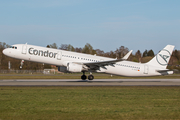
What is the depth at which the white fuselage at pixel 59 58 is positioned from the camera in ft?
105

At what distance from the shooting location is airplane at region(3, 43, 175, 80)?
3209 cm

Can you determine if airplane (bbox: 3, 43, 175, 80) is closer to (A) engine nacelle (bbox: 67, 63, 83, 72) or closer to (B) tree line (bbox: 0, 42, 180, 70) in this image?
(A) engine nacelle (bbox: 67, 63, 83, 72)

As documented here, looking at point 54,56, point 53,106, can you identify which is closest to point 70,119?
point 53,106

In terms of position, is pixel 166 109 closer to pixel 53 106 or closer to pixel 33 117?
pixel 53 106

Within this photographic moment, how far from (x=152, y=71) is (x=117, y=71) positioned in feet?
20.3

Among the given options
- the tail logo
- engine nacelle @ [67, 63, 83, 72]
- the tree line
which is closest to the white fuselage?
the tail logo

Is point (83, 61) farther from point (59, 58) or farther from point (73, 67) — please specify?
point (59, 58)

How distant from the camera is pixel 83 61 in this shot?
3416 cm

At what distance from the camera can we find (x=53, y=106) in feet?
41.4

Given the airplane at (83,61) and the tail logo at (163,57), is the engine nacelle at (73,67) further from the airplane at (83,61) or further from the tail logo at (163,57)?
the tail logo at (163,57)

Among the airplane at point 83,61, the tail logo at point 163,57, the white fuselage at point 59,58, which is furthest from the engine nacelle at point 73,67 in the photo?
the tail logo at point 163,57

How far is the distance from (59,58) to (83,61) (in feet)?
12.8

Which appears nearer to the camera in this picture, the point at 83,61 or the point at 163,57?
the point at 83,61

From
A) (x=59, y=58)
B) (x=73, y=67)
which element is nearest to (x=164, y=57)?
(x=73, y=67)
